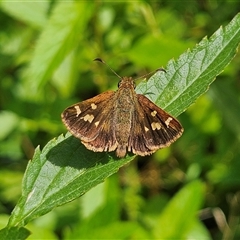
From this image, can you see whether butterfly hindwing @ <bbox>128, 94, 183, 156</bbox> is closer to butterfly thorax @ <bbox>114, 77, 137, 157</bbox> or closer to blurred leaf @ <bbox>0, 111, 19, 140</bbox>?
butterfly thorax @ <bbox>114, 77, 137, 157</bbox>

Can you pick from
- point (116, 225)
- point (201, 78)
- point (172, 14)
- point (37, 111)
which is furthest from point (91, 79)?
point (201, 78)

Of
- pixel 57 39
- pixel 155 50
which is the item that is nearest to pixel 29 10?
pixel 57 39

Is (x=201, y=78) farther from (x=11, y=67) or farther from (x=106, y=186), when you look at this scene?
(x=11, y=67)

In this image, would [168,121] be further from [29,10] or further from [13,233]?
[29,10]

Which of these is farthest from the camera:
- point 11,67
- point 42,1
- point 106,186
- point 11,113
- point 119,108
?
point 11,67

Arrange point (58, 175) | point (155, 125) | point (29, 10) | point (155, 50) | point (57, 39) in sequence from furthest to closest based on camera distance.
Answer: point (29, 10)
point (155, 50)
point (57, 39)
point (155, 125)
point (58, 175)

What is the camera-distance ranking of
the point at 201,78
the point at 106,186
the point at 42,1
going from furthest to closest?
the point at 42,1 → the point at 106,186 → the point at 201,78

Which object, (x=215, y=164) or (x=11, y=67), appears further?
(x=11, y=67)
